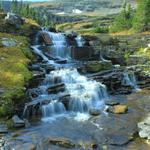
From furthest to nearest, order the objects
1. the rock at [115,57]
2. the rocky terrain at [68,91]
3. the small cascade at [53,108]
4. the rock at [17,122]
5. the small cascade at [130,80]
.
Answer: the rock at [115,57] < the small cascade at [130,80] < the small cascade at [53,108] < the rock at [17,122] < the rocky terrain at [68,91]

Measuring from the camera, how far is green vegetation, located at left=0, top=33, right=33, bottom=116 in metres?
38.2

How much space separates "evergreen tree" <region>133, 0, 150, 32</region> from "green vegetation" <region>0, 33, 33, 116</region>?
3838cm

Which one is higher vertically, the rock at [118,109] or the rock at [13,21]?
the rock at [13,21]

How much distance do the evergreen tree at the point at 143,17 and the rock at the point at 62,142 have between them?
66208 mm

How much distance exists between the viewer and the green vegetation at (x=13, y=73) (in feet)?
125

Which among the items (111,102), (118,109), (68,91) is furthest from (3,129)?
(111,102)

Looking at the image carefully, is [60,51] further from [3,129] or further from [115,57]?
[3,129]

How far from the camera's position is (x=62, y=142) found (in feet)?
104

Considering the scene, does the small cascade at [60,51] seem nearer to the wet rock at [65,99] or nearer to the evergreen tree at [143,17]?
the wet rock at [65,99]

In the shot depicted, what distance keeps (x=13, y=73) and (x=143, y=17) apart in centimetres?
5702

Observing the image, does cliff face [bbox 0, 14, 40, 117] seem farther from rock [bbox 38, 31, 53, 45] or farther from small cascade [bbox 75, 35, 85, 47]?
small cascade [bbox 75, 35, 85, 47]

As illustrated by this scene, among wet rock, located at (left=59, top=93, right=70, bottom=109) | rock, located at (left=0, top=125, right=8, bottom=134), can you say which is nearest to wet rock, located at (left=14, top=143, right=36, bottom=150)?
rock, located at (left=0, top=125, right=8, bottom=134)

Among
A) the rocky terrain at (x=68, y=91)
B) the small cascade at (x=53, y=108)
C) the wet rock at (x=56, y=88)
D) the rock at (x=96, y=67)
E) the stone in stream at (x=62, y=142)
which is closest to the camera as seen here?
the stone in stream at (x=62, y=142)

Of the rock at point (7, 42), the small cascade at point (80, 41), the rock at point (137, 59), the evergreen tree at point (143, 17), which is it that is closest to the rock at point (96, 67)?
the rock at point (137, 59)
